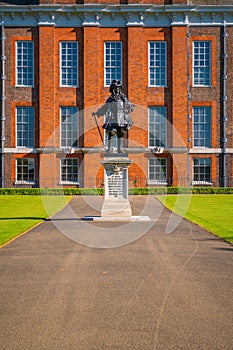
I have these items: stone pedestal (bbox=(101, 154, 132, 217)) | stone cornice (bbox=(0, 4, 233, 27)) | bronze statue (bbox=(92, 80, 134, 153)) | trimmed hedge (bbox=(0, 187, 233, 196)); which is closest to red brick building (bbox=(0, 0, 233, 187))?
stone cornice (bbox=(0, 4, 233, 27))

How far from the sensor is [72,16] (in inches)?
1742

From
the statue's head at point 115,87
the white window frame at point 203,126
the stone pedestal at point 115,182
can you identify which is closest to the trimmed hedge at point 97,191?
the white window frame at point 203,126

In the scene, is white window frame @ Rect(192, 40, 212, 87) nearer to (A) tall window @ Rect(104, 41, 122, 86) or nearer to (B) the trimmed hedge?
(A) tall window @ Rect(104, 41, 122, 86)

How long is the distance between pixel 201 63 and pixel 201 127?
5.36m

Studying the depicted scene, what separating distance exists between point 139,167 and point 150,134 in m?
3.12

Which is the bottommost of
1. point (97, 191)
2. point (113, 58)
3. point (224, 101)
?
point (97, 191)

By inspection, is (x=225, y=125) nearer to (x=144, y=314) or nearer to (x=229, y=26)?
(x=229, y=26)

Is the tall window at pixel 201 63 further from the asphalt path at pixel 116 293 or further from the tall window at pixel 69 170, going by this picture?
the asphalt path at pixel 116 293

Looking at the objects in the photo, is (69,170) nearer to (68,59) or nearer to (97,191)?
(97,191)

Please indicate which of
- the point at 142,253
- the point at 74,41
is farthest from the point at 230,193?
the point at 142,253

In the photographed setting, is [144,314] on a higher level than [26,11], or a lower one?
lower

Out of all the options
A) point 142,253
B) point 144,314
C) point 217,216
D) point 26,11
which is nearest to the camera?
point 144,314

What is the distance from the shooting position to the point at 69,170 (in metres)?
44.8

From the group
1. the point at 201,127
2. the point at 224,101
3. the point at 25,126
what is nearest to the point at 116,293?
the point at 25,126
